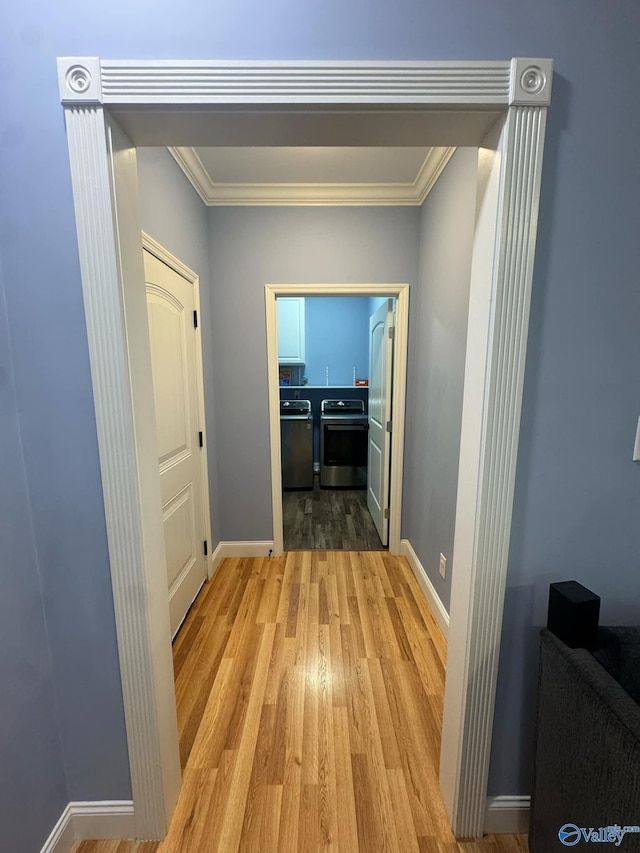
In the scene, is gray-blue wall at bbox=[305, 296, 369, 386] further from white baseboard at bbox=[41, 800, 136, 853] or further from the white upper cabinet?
white baseboard at bbox=[41, 800, 136, 853]

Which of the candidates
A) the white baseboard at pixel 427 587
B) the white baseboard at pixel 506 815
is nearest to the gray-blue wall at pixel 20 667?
the white baseboard at pixel 506 815

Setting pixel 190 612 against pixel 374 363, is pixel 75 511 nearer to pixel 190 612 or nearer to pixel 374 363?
pixel 190 612

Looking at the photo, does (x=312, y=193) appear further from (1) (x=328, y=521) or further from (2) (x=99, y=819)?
(2) (x=99, y=819)

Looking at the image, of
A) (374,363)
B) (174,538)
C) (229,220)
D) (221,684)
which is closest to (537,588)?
(221,684)

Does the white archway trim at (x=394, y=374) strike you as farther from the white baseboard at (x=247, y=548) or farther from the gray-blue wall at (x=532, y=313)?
the gray-blue wall at (x=532, y=313)

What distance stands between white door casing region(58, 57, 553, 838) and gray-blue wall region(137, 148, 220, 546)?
2.31 ft

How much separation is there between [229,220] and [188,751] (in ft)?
9.47

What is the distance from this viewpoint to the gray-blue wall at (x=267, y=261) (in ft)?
7.95

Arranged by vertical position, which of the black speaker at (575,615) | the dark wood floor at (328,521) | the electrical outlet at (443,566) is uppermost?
the black speaker at (575,615)

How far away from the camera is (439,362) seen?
2.05m

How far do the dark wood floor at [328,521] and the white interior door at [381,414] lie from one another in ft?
0.50

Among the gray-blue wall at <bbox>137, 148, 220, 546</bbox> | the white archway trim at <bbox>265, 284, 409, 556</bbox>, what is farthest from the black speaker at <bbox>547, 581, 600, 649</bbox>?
the gray-blue wall at <bbox>137, 148, 220, 546</bbox>

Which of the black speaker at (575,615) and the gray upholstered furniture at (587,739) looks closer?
the gray upholstered furniture at (587,739)

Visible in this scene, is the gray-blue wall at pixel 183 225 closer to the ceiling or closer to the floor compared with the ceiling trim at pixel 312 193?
closer to the floor
